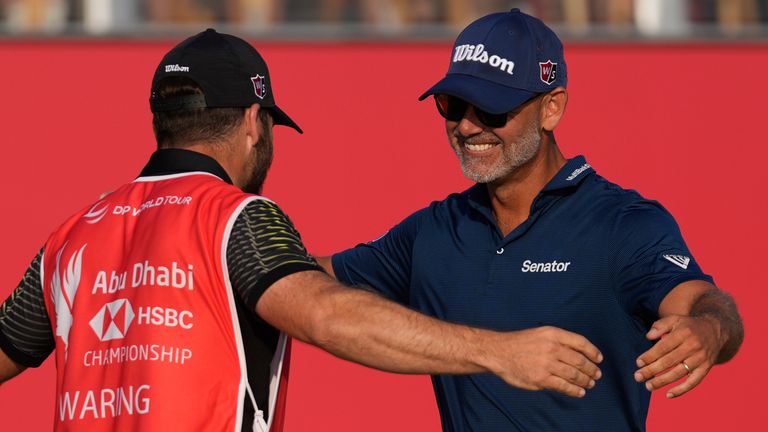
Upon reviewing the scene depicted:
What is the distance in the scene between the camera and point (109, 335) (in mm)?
2555

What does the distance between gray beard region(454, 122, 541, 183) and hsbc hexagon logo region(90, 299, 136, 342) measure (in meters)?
1.03

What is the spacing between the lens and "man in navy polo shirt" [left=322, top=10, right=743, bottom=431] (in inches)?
114

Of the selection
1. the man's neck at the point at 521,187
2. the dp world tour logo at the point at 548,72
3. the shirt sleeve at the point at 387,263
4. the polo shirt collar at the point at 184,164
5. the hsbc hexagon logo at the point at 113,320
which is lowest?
the shirt sleeve at the point at 387,263

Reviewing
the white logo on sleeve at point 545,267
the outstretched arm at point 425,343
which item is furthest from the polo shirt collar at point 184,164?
the white logo on sleeve at point 545,267

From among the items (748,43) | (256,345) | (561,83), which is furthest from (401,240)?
(748,43)

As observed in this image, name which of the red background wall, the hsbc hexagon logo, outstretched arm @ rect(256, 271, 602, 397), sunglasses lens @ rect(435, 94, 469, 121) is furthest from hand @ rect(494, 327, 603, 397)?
the red background wall

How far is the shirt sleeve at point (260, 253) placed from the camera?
2402 mm

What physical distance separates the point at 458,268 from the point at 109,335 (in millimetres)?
994

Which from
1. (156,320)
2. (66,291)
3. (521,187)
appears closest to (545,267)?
(521,187)

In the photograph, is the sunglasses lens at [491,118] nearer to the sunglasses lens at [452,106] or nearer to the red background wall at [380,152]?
the sunglasses lens at [452,106]

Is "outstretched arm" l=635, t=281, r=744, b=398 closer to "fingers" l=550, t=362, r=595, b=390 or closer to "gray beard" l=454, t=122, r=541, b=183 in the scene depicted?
"fingers" l=550, t=362, r=595, b=390

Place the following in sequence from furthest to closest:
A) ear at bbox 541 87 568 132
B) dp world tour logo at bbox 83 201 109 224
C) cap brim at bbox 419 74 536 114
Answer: ear at bbox 541 87 568 132 → cap brim at bbox 419 74 536 114 → dp world tour logo at bbox 83 201 109 224

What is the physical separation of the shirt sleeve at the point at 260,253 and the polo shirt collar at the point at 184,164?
0.72ft

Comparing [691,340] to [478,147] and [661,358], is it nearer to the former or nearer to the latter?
[661,358]
